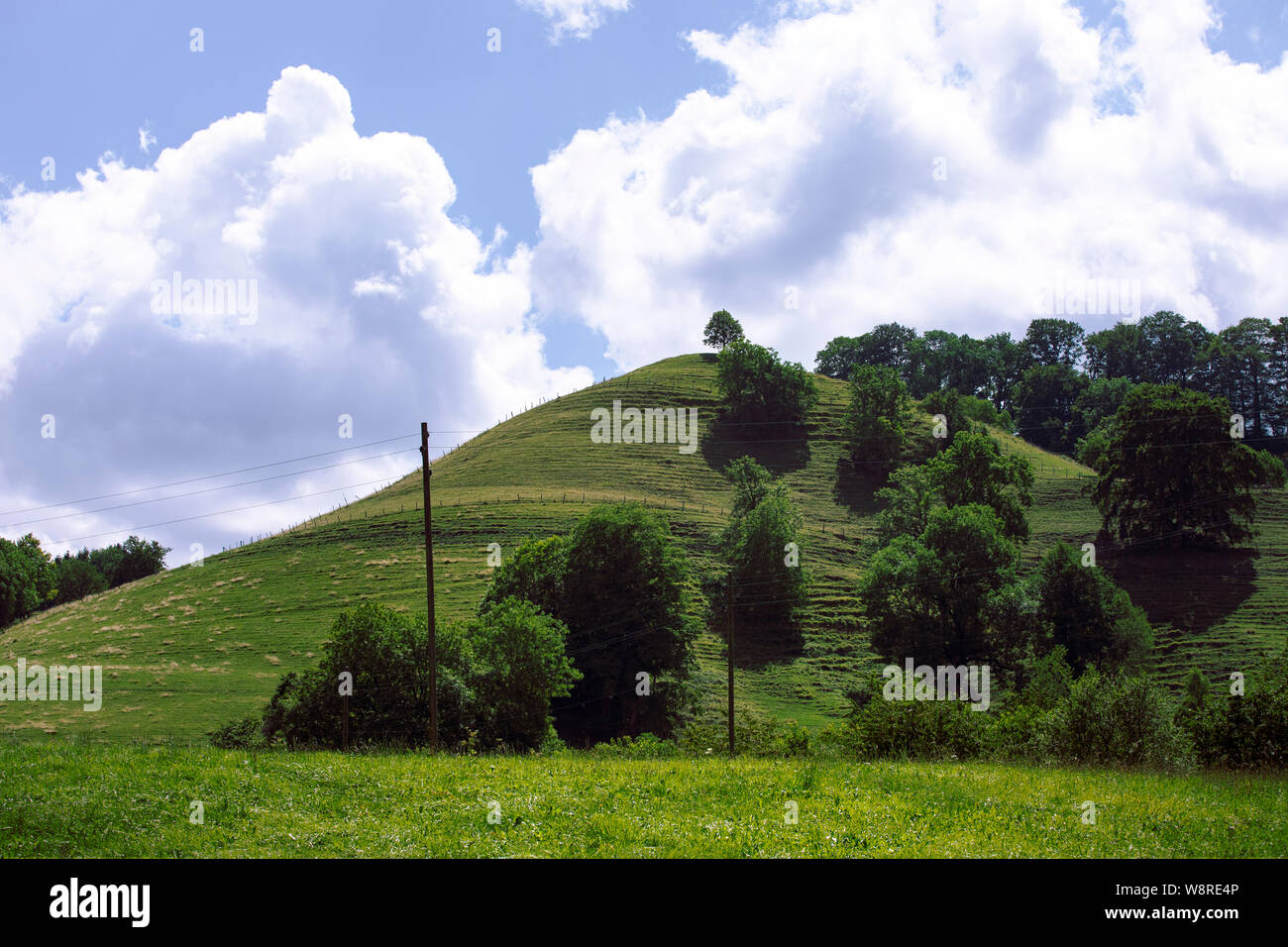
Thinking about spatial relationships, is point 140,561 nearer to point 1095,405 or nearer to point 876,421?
point 876,421

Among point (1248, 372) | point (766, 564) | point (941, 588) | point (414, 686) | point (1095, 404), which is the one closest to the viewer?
point (414, 686)

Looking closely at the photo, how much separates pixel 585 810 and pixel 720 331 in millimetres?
159803

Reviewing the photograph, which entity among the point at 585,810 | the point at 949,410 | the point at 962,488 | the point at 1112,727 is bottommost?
the point at 1112,727

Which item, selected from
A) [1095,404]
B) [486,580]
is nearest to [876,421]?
[1095,404]

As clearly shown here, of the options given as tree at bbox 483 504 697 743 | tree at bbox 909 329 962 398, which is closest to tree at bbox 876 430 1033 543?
tree at bbox 483 504 697 743

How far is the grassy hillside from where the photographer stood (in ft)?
195

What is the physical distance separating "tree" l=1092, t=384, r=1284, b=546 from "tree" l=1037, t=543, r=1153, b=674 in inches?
947

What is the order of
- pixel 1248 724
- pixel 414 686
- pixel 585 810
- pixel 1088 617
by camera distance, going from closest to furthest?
pixel 585 810 < pixel 1248 724 < pixel 414 686 < pixel 1088 617

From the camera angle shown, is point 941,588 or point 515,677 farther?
point 941,588

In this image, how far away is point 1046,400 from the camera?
6969 inches

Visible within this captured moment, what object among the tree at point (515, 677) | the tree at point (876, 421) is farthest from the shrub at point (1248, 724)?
the tree at point (876, 421)

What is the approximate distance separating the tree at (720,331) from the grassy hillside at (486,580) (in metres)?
49.4
